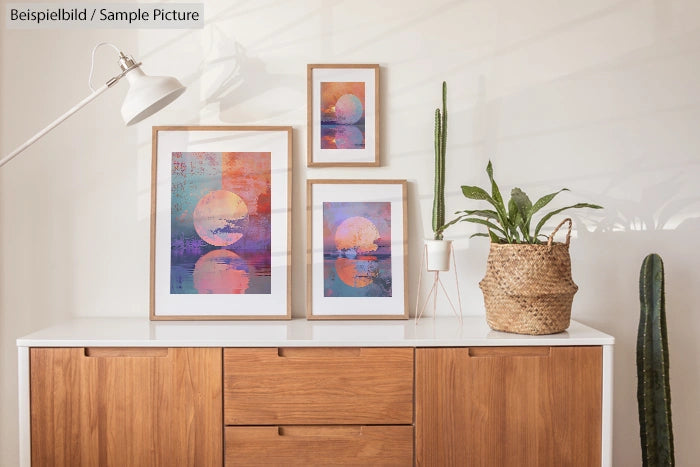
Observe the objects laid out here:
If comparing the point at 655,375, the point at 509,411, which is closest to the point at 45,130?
the point at 509,411

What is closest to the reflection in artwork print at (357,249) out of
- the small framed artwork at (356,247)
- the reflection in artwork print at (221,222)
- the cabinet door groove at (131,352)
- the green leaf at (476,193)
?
the small framed artwork at (356,247)

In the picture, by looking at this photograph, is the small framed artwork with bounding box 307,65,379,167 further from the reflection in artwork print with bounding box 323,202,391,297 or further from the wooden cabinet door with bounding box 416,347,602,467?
the wooden cabinet door with bounding box 416,347,602,467

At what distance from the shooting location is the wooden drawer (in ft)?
5.32

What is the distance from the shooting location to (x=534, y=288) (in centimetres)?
168

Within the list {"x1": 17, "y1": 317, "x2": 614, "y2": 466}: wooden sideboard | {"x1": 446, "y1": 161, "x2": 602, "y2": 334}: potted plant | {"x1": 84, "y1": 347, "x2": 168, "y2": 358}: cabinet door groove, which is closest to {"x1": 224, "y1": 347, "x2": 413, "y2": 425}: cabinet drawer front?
{"x1": 17, "y1": 317, "x2": 614, "y2": 466}: wooden sideboard

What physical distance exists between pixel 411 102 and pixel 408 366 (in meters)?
0.94

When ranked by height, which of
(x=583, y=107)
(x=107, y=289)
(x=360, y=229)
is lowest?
(x=107, y=289)

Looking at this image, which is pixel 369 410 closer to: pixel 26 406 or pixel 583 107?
pixel 26 406

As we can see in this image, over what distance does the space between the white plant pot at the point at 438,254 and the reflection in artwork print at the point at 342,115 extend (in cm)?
45

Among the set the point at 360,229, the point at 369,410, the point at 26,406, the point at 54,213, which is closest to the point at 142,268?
the point at 54,213

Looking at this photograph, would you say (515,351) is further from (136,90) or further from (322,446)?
(136,90)

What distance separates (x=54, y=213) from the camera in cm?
206

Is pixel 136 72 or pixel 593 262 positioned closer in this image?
pixel 136 72

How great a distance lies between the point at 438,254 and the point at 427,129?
480mm
